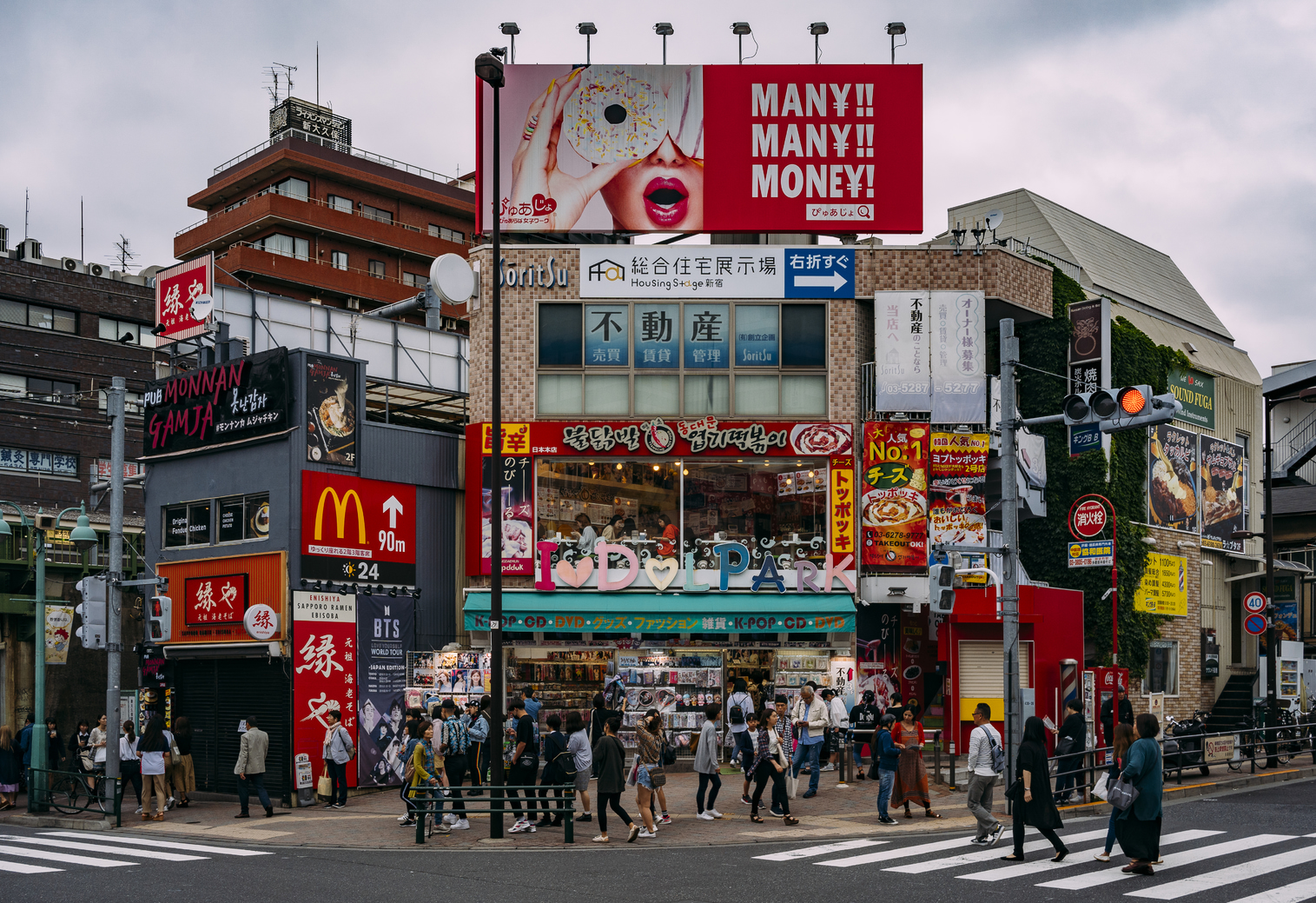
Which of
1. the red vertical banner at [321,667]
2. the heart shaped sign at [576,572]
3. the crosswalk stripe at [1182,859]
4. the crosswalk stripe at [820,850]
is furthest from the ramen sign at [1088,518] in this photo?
the red vertical banner at [321,667]

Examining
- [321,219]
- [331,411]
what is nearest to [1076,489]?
[331,411]

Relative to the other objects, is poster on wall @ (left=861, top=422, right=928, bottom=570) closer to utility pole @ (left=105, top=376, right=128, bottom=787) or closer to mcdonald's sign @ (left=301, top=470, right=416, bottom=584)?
mcdonald's sign @ (left=301, top=470, right=416, bottom=584)

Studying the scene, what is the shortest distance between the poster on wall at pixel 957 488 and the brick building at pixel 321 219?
4205 centimetres

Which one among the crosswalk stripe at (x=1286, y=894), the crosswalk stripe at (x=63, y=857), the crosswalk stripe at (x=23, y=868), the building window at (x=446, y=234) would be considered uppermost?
the building window at (x=446, y=234)

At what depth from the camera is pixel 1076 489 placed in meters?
34.1

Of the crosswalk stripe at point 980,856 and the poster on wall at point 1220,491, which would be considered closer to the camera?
the crosswalk stripe at point 980,856

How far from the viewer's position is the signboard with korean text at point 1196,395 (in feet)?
126

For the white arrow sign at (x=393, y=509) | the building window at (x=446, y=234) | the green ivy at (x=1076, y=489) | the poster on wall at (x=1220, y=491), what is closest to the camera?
the white arrow sign at (x=393, y=509)

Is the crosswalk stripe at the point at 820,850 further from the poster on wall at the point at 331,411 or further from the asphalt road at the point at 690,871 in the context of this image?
the poster on wall at the point at 331,411

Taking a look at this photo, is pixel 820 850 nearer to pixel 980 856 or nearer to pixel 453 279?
pixel 980 856

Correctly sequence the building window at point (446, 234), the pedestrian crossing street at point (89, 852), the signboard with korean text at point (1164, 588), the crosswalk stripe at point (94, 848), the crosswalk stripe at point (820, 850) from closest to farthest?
the pedestrian crossing street at point (89, 852) < the crosswalk stripe at point (820, 850) < the crosswalk stripe at point (94, 848) < the signboard with korean text at point (1164, 588) < the building window at point (446, 234)

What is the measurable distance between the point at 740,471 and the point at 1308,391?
16.4 meters

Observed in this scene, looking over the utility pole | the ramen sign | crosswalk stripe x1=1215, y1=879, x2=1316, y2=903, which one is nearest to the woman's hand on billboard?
the utility pole

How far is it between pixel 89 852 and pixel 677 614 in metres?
13.5
